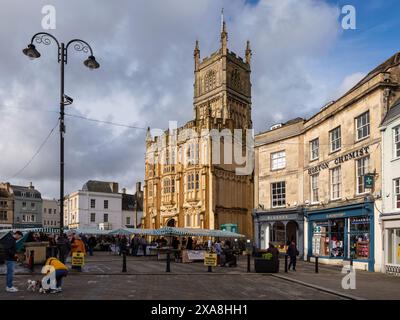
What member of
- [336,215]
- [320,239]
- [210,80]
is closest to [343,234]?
[336,215]

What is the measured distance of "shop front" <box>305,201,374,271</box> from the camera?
A: 23703 mm

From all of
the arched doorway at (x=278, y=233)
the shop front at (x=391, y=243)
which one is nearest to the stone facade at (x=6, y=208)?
the arched doorway at (x=278, y=233)

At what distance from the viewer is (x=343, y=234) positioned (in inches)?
1044

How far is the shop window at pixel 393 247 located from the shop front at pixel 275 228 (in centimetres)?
1025

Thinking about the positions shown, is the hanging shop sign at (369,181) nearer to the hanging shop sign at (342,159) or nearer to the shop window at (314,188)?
the hanging shop sign at (342,159)

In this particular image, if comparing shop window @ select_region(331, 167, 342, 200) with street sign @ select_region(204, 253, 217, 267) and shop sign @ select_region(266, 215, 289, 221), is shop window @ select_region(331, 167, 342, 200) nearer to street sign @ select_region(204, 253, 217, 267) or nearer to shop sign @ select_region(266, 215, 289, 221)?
shop sign @ select_region(266, 215, 289, 221)

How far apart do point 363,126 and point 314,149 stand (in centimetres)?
607

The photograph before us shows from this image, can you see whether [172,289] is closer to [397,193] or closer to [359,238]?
[397,193]

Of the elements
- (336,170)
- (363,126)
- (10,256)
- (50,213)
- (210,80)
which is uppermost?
(210,80)

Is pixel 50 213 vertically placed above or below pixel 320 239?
below

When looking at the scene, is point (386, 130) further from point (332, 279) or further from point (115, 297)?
point (115, 297)

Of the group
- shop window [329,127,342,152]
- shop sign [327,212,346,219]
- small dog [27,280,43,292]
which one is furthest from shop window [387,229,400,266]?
small dog [27,280,43,292]

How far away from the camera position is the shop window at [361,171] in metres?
24.6
